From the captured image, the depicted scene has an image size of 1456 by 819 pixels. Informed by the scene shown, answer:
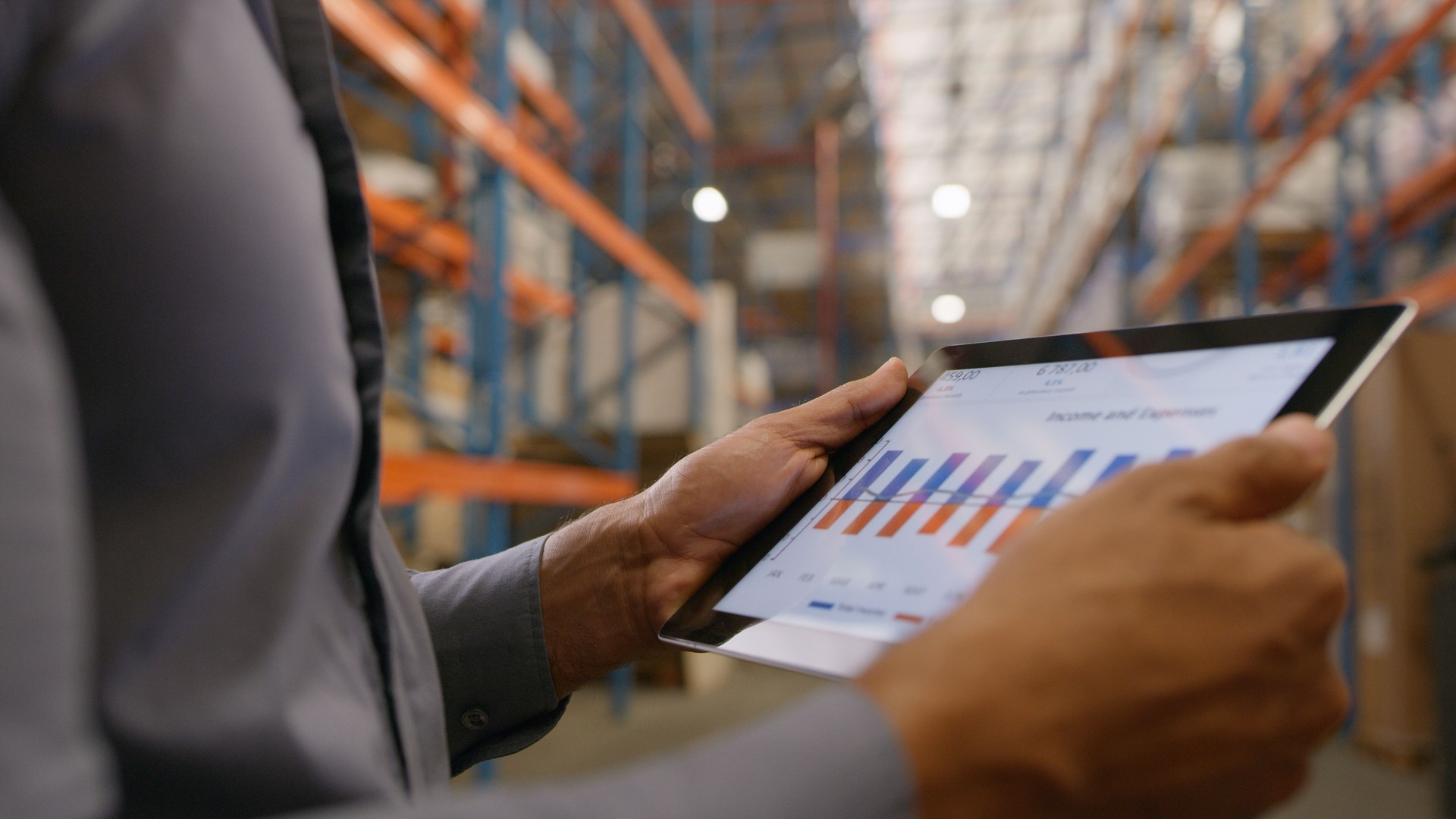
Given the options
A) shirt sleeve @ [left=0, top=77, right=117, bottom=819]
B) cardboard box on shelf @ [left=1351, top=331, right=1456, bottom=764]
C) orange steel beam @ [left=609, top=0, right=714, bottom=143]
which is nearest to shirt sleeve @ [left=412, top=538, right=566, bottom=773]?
shirt sleeve @ [left=0, top=77, right=117, bottom=819]

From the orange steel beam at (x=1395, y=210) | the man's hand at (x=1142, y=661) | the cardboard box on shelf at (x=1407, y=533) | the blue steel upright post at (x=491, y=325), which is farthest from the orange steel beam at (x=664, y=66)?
the man's hand at (x=1142, y=661)

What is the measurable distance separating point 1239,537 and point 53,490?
56 centimetres

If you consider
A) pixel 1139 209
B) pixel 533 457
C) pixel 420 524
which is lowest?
pixel 420 524

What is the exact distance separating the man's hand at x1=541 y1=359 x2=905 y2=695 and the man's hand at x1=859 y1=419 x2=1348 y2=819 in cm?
46

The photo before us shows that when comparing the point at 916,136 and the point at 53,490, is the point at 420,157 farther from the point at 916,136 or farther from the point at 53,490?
the point at 916,136

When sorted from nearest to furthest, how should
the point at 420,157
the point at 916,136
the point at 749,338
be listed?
the point at 420,157
the point at 916,136
the point at 749,338

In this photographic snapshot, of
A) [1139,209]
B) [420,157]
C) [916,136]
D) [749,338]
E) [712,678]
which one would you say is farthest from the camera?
[749,338]

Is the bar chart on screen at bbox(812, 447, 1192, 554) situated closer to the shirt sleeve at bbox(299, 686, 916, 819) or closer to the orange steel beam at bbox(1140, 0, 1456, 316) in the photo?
the shirt sleeve at bbox(299, 686, 916, 819)

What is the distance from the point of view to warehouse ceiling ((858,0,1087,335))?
999 centimetres

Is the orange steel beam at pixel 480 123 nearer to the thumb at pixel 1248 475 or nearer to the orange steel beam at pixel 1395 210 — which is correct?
the thumb at pixel 1248 475

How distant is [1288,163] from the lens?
460cm

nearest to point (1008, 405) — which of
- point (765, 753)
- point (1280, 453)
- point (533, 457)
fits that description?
point (1280, 453)

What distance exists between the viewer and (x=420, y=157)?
5621 mm

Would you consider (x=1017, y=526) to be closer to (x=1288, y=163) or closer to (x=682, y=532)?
(x=682, y=532)
